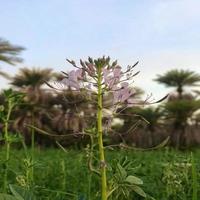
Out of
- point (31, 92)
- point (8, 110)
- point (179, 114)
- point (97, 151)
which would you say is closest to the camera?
point (97, 151)

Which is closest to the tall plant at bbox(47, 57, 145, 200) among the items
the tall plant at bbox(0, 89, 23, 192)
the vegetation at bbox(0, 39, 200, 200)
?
the vegetation at bbox(0, 39, 200, 200)

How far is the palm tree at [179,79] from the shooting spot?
1336 inches

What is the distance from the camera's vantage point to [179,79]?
112ft

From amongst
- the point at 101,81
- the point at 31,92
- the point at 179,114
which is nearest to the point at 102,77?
the point at 101,81

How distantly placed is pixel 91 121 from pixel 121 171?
0.16 m

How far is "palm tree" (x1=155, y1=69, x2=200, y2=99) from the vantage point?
33.9 metres

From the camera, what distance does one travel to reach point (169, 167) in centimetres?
241

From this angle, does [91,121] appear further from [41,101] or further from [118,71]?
[41,101]

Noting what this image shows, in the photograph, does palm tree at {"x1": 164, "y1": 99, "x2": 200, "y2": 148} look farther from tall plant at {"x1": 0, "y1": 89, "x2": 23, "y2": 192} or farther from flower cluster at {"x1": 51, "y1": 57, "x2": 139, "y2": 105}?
flower cluster at {"x1": 51, "y1": 57, "x2": 139, "y2": 105}

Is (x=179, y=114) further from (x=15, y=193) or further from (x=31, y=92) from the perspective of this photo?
(x=15, y=193)

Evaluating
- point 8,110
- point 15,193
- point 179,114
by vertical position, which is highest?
point 179,114

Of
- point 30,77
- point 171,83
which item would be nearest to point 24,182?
point 30,77

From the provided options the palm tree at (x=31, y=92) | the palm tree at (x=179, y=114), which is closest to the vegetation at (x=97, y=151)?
the palm tree at (x=31, y=92)

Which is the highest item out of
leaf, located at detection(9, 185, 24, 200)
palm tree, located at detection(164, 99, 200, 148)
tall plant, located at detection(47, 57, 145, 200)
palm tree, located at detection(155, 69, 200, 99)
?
palm tree, located at detection(155, 69, 200, 99)
